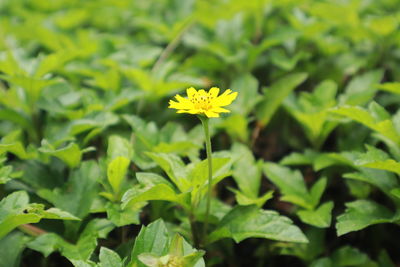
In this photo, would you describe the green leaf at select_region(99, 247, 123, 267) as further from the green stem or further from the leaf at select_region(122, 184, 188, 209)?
the green stem

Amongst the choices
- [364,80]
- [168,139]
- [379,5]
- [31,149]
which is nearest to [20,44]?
[31,149]

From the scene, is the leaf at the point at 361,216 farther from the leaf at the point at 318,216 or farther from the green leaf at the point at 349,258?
the green leaf at the point at 349,258

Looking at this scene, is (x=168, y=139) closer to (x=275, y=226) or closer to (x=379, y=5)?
(x=275, y=226)

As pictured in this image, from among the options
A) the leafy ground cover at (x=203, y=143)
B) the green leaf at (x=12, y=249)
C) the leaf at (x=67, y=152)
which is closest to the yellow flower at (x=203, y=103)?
the leafy ground cover at (x=203, y=143)

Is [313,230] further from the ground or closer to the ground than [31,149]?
closer to the ground

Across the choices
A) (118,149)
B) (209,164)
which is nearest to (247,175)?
(209,164)

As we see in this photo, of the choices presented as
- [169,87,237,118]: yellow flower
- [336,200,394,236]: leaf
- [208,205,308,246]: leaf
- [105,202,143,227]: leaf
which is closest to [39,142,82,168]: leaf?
[105,202,143,227]: leaf
